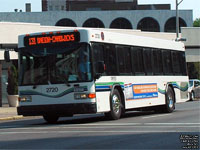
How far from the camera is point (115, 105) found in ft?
67.8

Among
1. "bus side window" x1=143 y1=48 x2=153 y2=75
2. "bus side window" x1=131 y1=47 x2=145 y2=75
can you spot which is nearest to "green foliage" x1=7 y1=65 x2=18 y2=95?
"bus side window" x1=143 y1=48 x2=153 y2=75

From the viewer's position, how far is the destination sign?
19.5 meters

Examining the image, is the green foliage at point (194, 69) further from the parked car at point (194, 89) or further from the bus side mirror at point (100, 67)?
the bus side mirror at point (100, 67)

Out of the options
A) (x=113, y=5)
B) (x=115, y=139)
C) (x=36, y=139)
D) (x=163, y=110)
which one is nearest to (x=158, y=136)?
(x=115, y=139)

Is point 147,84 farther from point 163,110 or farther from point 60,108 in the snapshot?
point 60,108

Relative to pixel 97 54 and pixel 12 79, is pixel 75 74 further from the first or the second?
pixel 12 79

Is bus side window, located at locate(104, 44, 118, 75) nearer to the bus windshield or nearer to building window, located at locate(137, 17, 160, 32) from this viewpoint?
the bus windshield

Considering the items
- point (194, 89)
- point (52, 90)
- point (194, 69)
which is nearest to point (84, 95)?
point (52, 90)

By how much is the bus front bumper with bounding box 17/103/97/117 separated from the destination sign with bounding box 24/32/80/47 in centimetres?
206

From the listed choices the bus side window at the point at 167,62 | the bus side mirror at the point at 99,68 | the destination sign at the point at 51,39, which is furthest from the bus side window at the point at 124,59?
the bus side window at the point at 167,62

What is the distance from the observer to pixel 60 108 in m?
19.4

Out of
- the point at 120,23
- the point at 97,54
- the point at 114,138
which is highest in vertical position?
the point at 120,23

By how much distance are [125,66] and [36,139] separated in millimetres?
8418

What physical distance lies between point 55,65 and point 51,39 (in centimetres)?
91
